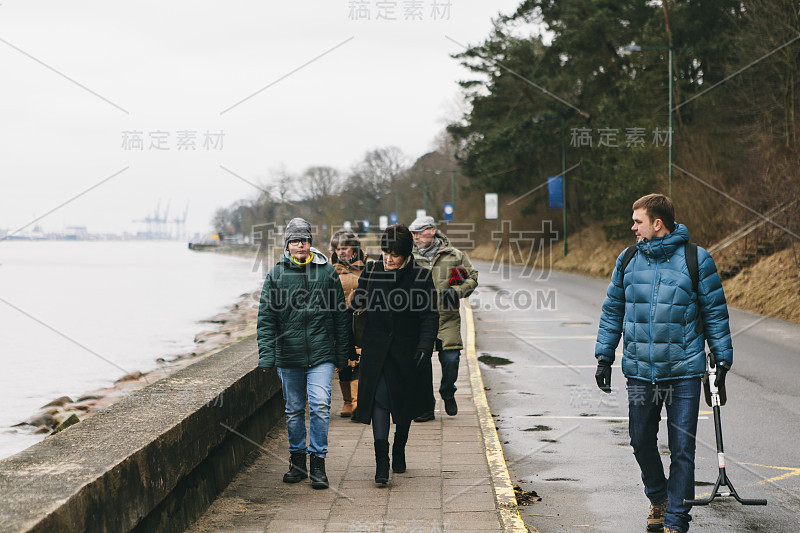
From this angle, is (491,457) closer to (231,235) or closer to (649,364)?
(649,364)

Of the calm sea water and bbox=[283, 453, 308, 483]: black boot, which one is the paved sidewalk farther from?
the calm sea water

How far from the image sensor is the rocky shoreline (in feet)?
53.1

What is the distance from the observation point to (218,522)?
496 centimetres

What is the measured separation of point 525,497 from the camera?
582cm

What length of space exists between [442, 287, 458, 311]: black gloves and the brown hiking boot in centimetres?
317

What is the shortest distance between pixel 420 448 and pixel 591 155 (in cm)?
4041

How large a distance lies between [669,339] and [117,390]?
56.7 feet

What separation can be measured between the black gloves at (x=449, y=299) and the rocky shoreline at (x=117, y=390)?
186 cm

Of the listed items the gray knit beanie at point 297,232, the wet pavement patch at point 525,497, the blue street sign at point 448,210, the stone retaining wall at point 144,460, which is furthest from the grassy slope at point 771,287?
the blue street sign at point 448,210

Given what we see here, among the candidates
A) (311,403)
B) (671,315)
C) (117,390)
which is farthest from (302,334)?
(117,390)

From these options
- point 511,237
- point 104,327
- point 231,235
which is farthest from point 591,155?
point 231,235

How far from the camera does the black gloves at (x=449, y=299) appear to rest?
781 centimetres

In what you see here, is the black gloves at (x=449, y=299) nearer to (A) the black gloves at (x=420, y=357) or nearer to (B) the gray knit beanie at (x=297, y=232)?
(A) the black gloves at (x=420, y=357)

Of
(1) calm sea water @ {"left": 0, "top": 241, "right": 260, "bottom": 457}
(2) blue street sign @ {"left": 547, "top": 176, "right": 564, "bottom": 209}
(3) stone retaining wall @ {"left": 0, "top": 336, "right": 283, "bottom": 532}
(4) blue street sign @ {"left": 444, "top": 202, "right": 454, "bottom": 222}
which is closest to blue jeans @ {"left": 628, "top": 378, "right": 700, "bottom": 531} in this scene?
(3) stone retaining wall @ {"left": 0, "top": 336, "right": 283, "bottom": 532}
